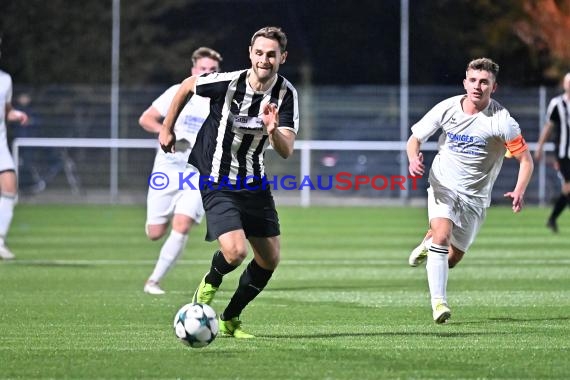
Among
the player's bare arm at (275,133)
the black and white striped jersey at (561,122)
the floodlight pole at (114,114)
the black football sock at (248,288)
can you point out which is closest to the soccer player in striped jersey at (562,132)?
the black and white striped jersey at (561,122)

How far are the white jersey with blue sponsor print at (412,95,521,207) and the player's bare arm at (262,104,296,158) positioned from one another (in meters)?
1.85

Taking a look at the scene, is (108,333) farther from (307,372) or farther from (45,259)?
(45,259)

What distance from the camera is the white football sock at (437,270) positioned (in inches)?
391

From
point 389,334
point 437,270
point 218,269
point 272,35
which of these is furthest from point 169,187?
point 272,35

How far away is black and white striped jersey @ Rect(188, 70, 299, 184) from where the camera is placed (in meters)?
8.98

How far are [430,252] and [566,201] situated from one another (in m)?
10.8

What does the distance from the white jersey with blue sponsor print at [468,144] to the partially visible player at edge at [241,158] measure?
1.58 metres

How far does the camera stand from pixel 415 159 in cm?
983

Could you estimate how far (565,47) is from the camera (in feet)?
109

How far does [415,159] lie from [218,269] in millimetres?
1671

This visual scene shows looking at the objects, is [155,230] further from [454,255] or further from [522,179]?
[522,179]

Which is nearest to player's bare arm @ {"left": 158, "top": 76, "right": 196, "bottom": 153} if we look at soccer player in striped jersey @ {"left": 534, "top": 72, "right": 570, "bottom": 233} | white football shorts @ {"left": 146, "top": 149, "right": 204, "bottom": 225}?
white football shorts @ {"left": 146, "top": 149, "right": 204, "bottom": 225}

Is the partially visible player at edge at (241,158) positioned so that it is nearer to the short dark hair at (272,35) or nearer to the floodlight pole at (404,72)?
the short dark hair at (272,35)

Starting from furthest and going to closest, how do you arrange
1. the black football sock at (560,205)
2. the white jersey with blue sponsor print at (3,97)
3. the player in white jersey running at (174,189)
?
the black football sock at (560,205) → the white jersey with blue sponsor print at (3,97) → the player in white jersey running at (174,189)
